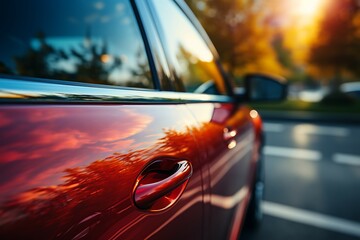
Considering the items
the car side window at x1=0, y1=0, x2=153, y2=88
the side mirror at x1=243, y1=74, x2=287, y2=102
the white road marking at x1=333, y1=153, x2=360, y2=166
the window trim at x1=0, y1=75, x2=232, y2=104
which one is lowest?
the white road marking at x1=333, y1=153, x2=360, y2=166

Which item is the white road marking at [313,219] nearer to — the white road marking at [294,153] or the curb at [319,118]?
the white road marking at [294,153]

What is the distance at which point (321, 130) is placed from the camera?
845 centimetres

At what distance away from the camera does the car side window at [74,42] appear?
1.31m

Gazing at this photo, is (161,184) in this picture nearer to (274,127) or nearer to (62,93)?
(62,93)

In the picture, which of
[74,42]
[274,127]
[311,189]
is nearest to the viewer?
[74,42]

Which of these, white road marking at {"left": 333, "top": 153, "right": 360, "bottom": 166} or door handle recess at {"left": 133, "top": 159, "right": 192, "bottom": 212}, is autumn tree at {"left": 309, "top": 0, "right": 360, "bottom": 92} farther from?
door handle recess at {"left": 133, "top": 159, "right": 192, "bottom": 212}

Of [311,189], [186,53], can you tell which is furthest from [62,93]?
[311,189]

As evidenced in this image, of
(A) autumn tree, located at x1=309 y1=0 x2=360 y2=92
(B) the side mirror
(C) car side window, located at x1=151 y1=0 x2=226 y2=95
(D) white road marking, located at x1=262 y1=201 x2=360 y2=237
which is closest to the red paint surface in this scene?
(C) car side window, located at x1=151 y1=0 x2=226 y2=95

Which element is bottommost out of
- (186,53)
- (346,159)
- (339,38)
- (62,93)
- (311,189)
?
(346,159)

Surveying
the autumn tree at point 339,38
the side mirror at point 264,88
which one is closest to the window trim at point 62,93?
the side mirror at point 264,88

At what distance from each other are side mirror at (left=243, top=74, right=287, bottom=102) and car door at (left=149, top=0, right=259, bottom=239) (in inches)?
13.1

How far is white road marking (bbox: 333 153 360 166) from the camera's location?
17.2 feet

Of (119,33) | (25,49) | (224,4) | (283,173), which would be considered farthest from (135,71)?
(224,4)

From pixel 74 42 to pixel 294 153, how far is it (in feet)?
16.4
